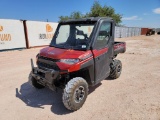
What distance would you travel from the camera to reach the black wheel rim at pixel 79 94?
3.99 metres

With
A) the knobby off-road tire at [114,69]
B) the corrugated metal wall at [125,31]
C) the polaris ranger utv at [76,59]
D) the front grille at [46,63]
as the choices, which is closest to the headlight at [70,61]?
the polaris ranger utv at [76,59]

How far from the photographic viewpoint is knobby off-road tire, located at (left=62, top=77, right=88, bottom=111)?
379 cm

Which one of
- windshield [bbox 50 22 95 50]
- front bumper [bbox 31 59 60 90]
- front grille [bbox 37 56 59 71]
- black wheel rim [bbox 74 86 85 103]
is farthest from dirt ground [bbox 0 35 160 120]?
windshield [bbox 50 22 95 50]

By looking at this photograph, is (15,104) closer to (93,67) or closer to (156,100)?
(93,67)

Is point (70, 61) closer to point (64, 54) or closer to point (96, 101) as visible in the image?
point (64, 54)

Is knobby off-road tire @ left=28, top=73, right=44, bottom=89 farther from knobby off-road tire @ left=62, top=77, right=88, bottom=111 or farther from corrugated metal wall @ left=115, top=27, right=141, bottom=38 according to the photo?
corrugated metal wall @ left=115, top=27, right=141, bottom=38

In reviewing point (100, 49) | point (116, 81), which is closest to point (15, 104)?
point (100, 49)

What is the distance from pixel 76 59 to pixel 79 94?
894mm

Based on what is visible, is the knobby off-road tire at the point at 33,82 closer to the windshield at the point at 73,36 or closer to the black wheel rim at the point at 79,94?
the windshield at the point at 73,36

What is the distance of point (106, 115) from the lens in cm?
383

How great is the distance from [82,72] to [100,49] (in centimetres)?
83

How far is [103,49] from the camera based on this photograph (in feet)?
15.5

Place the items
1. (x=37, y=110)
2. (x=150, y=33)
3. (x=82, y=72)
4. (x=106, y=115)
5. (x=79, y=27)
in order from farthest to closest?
(x=150, y=33) < (x=79, y=27) < (x=82, y=72) < (x=37, y=110) < (x=106, y=115)

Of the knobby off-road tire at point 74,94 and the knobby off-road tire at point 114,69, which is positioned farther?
the knobby off-road tire at point 114,69
